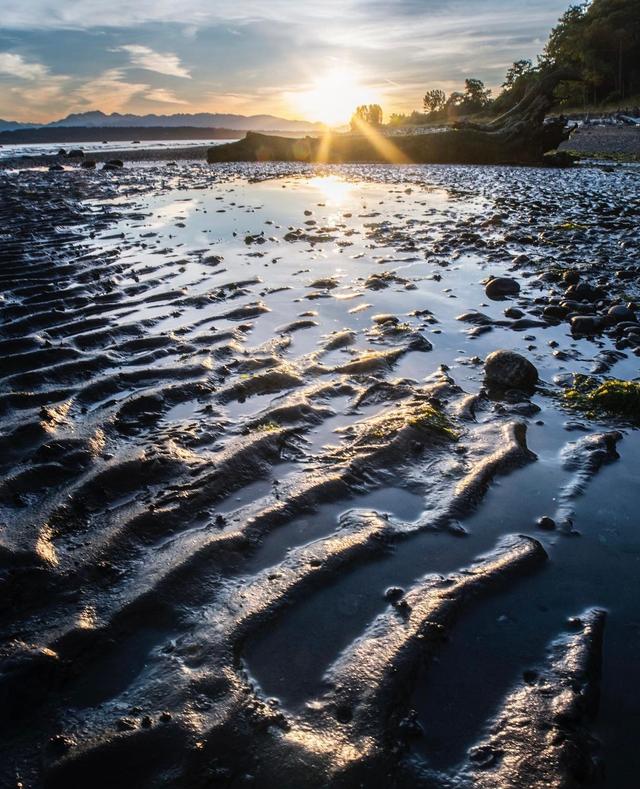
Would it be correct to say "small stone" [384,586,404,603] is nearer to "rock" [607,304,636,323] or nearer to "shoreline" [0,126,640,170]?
"rock" [607,304,636,323]

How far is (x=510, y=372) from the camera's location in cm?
507

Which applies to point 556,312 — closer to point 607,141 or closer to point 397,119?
point 607,141

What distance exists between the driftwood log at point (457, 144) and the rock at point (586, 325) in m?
27.0

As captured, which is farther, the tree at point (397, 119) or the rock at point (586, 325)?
the tree at point (397, 119)

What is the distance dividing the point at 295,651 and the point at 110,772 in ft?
2.71

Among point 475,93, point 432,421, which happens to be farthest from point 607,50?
point 432,421

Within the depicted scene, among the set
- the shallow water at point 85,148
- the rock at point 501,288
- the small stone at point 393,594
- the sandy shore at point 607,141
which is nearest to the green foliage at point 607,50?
the sandy shore at point 607,141

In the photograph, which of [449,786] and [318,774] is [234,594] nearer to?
[318,774]

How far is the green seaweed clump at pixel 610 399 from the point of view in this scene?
15.1 feet

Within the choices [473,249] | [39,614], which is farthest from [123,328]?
[473,249]

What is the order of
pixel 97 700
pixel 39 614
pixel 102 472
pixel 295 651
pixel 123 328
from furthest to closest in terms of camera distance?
pixel 123 328
pixel 102 472
pixel 39 614
pixel 295 651
pixel 97 700

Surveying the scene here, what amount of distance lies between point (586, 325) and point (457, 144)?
30947 millimetres

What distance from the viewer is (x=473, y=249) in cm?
1082

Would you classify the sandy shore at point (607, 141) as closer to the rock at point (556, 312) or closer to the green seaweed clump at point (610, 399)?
the rock at point (556, 312)
